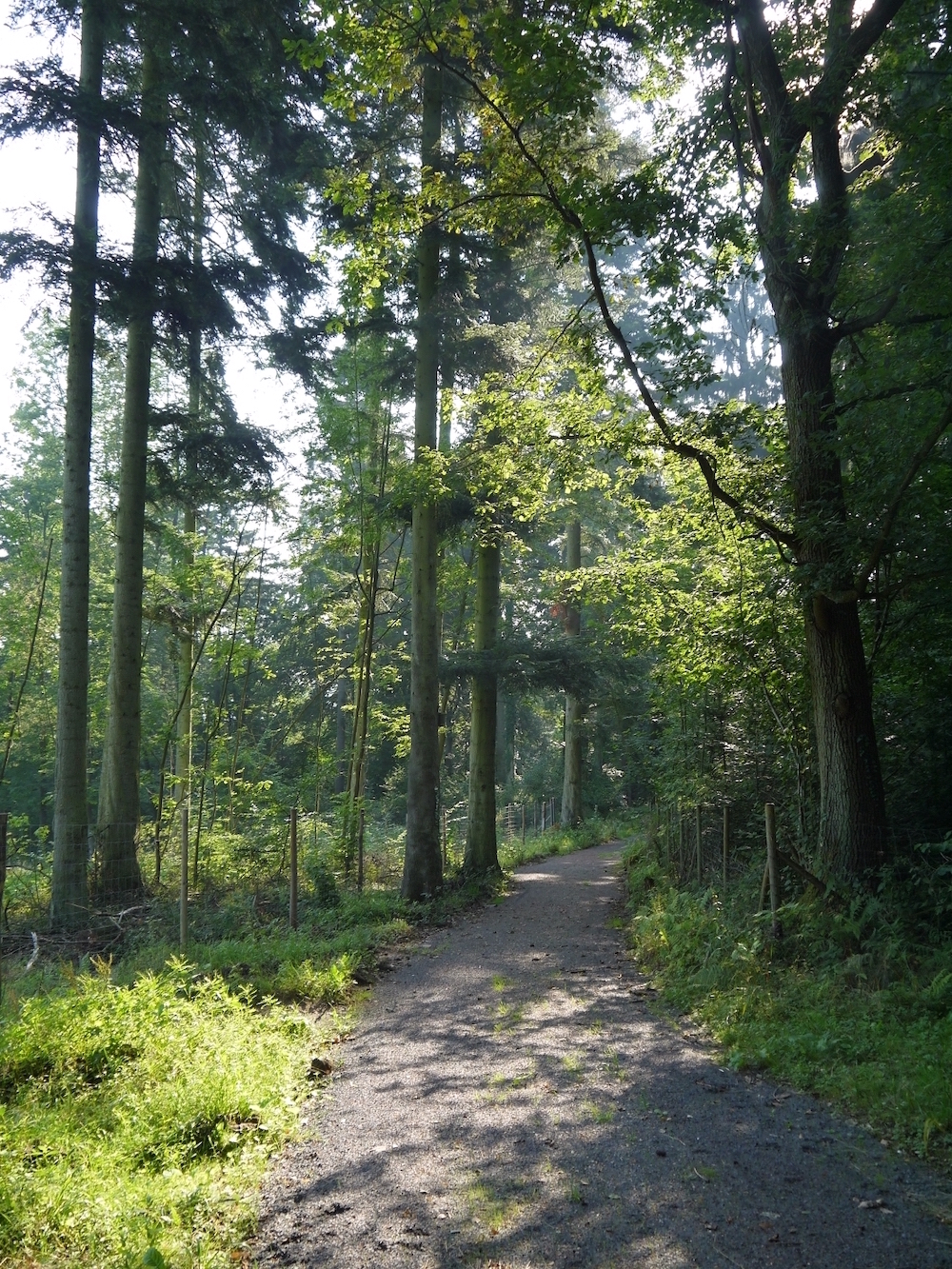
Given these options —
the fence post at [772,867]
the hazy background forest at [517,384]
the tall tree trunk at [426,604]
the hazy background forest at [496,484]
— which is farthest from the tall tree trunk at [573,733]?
the fence post at [772,867]

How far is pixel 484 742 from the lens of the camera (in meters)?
16.4

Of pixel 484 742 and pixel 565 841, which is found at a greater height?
pixel 484 742

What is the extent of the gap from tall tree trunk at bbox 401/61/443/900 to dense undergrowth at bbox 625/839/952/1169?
506cm

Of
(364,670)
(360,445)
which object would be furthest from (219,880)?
(360,445)

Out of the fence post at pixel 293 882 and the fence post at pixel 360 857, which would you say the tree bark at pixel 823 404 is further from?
the fence post at pixel 360 857

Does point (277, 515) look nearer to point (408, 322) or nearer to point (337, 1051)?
point (408, 322)

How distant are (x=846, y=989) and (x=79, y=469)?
11376mm

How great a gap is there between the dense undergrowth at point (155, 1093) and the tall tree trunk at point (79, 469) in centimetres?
320

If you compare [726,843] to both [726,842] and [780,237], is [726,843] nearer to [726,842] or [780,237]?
[726,842]

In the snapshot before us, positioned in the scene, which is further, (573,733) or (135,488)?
(573,733)

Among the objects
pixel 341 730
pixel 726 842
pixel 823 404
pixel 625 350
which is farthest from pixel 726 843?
pixel 341 730

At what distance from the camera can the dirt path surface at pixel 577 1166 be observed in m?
3.27

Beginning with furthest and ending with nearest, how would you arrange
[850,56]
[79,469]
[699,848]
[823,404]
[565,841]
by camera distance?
1. [565,841]
2. [79,469]
3. [699,848]
4. [823,404]
5. [850,56]

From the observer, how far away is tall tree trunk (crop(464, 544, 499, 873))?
1546cm
